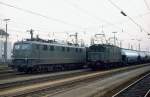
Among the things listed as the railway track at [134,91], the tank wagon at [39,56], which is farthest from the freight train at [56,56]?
the railway track at [134,91]

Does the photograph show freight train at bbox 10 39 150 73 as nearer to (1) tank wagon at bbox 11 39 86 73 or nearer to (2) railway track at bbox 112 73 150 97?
(1) tank wagon at bbox 11 39 86 73

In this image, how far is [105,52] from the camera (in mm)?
39344

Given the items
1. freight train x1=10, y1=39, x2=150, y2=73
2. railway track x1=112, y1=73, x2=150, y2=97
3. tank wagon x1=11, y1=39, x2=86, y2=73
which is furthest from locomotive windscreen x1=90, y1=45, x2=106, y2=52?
railway track x1=112, y1=73, x2=150, y2=97

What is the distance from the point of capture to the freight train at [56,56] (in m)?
30.5

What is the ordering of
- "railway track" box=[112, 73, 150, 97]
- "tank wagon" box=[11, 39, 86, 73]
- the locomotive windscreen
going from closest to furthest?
"railway track" box=[112, 73, 150, 97]
"tank wagon" box=[11, 39, 86, 73]
the locomotive windscreen

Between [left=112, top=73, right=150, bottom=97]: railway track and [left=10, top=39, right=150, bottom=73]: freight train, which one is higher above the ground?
[left=10, top=39, right=150, bottom=73]: freight train

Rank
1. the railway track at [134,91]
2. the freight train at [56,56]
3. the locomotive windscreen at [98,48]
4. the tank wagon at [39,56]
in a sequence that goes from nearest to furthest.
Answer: the railway track at [134,91], the tank wagon at [39,56], the freight train at [56,56], the locomotive windscreen at [98,48]

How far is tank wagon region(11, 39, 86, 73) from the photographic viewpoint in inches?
1193

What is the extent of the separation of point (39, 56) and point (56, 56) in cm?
397

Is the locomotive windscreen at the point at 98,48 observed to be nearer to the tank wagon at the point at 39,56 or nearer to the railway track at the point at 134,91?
the tank wagon at the point at 39,56

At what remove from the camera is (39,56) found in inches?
1228

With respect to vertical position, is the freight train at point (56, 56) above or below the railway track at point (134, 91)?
above

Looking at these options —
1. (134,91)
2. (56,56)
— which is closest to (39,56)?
(56,56)

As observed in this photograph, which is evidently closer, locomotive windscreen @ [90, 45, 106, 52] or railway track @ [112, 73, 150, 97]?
railway track @ [112, 73, 150, 97]
